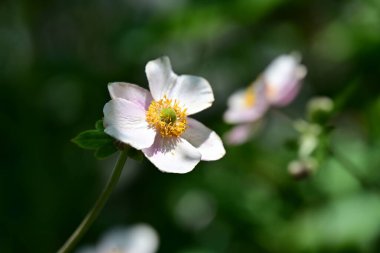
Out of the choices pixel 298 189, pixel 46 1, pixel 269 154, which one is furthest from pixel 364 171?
pixel 46 1

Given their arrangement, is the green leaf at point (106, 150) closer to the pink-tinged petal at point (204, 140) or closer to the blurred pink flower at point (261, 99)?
the pink-tinged petal at point (204, 140)

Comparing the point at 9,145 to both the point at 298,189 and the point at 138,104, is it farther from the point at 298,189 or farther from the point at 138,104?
the point at 138,104

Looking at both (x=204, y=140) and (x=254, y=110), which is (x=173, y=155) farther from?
(x=254, y=110)

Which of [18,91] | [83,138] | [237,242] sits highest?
[83,138]

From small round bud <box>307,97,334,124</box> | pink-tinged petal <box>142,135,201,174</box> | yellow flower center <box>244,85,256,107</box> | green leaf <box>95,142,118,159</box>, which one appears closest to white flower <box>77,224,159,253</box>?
yellow flower center <box>244,85,256,107</box>

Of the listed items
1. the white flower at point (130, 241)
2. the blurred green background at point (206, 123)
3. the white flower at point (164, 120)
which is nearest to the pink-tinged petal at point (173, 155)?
the white flower at point (164, 120)

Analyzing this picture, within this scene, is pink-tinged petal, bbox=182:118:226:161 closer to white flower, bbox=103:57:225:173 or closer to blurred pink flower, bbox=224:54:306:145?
white flower, bbox=103:57:225:173

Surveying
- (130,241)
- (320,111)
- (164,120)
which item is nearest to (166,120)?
(164,120)
